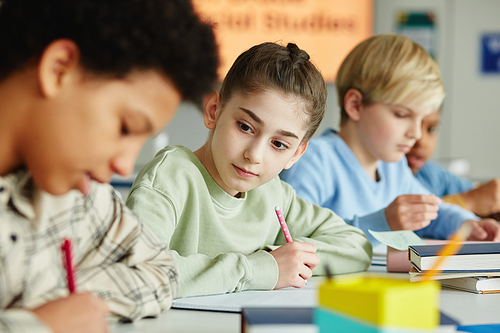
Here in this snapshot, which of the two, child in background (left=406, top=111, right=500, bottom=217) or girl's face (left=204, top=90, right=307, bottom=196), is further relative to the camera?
child in background (left=406, top=111, right=500, bottom=217)

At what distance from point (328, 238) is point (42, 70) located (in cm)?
70

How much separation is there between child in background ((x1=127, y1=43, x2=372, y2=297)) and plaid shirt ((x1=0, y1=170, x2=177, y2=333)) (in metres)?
0.11

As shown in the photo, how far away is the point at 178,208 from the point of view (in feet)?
2.82

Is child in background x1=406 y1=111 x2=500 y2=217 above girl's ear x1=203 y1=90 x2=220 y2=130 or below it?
below

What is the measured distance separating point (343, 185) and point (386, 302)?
0.99 meters

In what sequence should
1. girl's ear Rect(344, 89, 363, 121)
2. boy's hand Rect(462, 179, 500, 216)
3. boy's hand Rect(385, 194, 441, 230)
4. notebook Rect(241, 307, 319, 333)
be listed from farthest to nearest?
boy's hand Rect(462, 179, 500, 216) < girl's ear Rect(344, 89, 363, 121) < boy's hand Rect(385, 194, 441, 230) < notebook Rect(241, 307, 319, 333)

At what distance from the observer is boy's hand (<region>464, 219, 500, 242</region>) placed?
3.98 feet

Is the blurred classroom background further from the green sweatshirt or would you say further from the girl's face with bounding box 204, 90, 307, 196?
the girl's face with bounding box 204, 90, 307, 196

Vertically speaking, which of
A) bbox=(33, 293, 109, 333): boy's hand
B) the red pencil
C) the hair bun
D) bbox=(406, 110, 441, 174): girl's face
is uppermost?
the hair bun

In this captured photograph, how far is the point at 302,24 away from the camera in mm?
3312

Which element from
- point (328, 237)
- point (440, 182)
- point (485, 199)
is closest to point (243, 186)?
point (328, 237)

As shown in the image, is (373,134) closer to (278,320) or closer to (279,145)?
(279,145)

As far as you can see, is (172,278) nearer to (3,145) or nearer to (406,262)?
(3,145)

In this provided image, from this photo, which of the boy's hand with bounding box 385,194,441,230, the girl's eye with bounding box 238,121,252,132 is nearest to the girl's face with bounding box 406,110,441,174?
the boy's hand with bounding box 385,194,441,230
